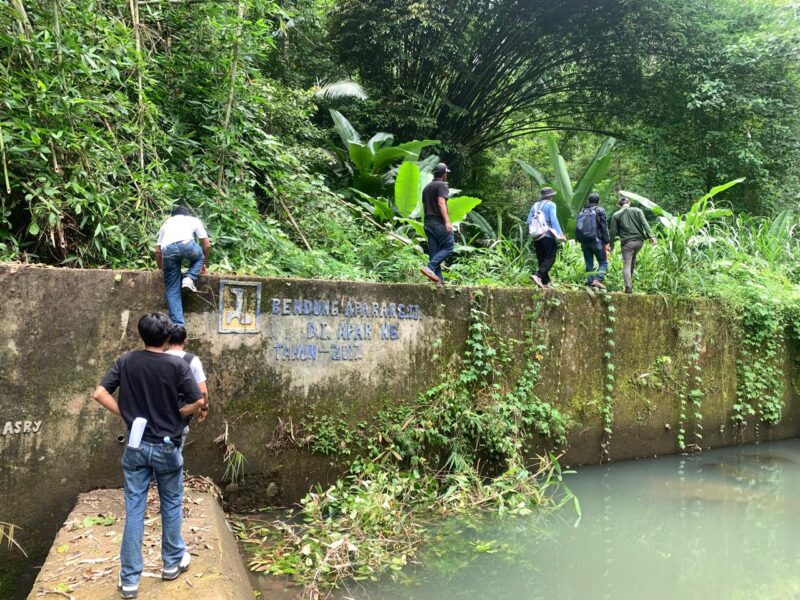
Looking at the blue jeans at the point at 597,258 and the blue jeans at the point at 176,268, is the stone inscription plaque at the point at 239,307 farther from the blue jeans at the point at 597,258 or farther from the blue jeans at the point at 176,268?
the blue jeans at the point at 597,258

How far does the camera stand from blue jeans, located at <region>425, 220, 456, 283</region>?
18.0ft

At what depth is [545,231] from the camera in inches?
239

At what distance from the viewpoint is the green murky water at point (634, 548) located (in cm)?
369

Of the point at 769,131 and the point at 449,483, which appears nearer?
the point at 449,483

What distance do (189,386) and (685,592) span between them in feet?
11.4

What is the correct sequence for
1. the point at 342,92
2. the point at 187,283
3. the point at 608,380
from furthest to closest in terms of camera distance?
1. the point at 342,92
2. the point at 608,380
3. the point at 187,283

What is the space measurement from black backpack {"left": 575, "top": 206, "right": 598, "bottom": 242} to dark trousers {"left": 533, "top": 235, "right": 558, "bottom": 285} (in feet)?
1.87

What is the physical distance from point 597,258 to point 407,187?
8.12ft

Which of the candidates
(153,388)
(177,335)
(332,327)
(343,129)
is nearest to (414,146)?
(343,129)

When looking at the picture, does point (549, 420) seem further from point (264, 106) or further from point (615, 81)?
point (615, 81)

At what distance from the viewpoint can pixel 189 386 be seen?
2.60 metres

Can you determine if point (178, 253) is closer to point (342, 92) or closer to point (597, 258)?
point (597, 258)

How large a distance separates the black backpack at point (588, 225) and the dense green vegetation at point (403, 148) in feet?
2.30

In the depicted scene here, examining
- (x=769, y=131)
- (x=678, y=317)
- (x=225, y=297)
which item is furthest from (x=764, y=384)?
(x=225, y=297)
